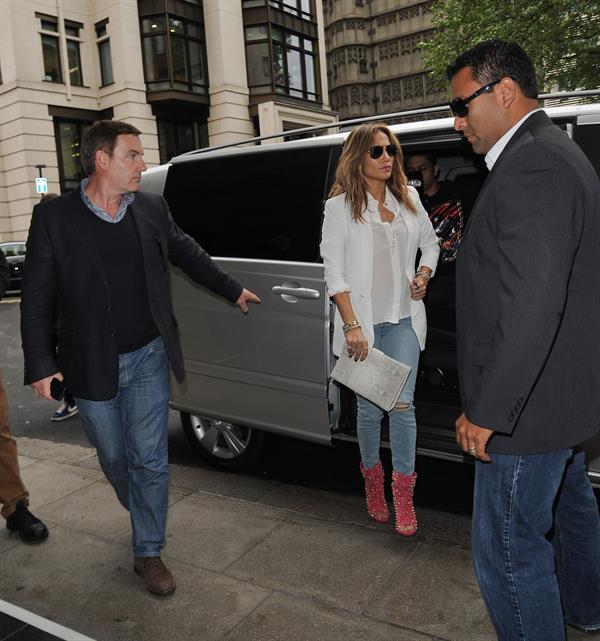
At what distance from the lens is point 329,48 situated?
59219mm

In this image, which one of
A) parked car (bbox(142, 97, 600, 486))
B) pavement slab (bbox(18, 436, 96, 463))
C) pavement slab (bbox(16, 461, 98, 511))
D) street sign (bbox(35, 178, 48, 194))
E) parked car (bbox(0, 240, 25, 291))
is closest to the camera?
parked car (bbox(142, 97, 600, 486))

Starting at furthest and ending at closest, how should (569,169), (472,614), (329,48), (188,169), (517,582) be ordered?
(329,48) → (188,169) → (472,614) → (517,582) → (569,169)

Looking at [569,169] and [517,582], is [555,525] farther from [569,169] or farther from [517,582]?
[569,169]

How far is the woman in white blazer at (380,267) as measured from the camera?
11.1ft

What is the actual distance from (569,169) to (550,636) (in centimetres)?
135

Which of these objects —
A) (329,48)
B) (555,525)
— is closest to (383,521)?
(555,525)

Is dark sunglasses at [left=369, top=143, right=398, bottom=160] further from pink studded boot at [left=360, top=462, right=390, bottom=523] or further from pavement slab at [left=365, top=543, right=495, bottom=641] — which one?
pavement slab at [left=365, top=543, right=495, bottom=641]

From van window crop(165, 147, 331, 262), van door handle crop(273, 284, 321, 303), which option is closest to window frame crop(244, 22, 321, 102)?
van window crop(165, 147, 331, 262)

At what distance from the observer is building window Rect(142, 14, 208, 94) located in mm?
25641

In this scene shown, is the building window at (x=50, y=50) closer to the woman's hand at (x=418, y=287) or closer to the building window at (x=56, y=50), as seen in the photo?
the building window at (x=56, y=50)

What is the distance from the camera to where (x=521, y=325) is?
1.75 m

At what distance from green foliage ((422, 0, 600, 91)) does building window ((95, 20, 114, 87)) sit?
1496cm

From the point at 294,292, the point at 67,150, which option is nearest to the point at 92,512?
the point at 294,292

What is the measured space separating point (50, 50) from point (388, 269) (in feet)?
84.2
